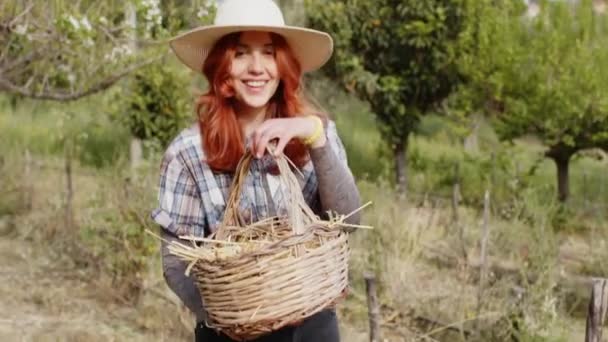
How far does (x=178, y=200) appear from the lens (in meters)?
1.99

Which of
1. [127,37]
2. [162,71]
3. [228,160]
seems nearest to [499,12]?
[162,71]

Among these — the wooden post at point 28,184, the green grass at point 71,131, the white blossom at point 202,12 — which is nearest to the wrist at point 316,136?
the white blossom at point 202,12

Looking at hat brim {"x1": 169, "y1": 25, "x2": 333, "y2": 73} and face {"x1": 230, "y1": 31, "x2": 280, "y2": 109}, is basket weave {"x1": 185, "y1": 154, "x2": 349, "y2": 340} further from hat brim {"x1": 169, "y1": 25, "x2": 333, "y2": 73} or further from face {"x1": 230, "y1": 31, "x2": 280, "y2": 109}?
hat brim {"x1": 169, "y1": 25, "x2": 333, "y2": 73}

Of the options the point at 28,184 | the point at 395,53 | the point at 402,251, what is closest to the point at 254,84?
the point at 402,251

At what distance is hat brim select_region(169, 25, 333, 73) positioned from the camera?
1.97 metres

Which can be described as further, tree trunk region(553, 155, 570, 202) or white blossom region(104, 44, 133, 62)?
tree trunk region(553, 155, 570, 202)

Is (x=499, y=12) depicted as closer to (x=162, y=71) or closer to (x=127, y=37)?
(x=162, y=71)

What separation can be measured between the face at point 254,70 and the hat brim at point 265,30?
0.03 meters

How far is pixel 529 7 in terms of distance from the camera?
363 inches

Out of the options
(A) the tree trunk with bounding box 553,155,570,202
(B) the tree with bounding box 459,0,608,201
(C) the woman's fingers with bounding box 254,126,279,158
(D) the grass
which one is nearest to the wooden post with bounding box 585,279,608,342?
(D) the grass

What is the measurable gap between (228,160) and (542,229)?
3.72 meters

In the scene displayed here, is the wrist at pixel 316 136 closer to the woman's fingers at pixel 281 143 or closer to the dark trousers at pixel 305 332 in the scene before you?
the woman's fingers at pixel 281 143

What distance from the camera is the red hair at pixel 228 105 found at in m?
1.97

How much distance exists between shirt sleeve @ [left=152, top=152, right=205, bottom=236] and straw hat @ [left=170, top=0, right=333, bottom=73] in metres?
0.26
